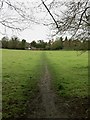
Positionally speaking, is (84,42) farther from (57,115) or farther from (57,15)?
(57,115)

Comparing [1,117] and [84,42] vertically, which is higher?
[84,42]

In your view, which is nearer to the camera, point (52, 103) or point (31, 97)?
point (52, 103)

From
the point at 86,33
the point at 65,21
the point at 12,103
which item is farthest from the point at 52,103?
the point at 86,33

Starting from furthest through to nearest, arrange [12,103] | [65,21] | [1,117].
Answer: [65,21] < [12,103] < [1,117]

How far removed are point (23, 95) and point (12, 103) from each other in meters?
1.92

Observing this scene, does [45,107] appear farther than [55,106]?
No

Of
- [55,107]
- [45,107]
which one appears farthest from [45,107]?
[55,107]

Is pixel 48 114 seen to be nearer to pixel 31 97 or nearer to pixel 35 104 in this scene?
pixel 35 104

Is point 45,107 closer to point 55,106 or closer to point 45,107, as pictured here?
point 45,107

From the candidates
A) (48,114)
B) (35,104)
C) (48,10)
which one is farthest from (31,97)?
(48,10)

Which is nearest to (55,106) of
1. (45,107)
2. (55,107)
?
(55,107)

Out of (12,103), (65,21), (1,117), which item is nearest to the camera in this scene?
(1,117)

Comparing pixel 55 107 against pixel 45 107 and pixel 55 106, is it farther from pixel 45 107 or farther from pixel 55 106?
pixel 45 107

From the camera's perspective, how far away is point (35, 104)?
12.6 m
